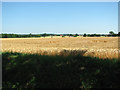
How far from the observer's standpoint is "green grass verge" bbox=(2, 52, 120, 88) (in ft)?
23.4

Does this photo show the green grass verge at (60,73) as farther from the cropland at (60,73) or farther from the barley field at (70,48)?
the barley field at (70,48)

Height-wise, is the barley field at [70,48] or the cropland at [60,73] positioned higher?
the barley field at [70,48]

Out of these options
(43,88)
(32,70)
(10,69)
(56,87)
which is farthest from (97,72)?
(10,69)

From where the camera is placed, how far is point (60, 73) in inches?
305

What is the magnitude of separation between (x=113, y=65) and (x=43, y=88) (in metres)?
4.24

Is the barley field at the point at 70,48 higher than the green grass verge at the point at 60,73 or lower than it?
higher

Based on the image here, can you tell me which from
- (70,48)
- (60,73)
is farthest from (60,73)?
(70,48)

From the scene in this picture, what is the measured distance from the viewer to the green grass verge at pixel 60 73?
7129 millimetres

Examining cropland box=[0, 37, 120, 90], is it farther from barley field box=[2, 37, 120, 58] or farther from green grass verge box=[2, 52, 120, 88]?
barley field box=[2, 37, 120, 58]

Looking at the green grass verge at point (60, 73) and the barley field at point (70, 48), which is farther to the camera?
the barley field at point (70, 48)

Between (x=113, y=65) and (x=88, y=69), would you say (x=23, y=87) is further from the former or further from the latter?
(x=113, y=65)

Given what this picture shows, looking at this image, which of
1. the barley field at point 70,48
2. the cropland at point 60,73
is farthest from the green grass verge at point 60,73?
the barley field at point 70,48

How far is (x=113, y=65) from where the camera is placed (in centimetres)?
766

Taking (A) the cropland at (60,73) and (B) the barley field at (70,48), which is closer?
(A) the cropland at (60,73)
